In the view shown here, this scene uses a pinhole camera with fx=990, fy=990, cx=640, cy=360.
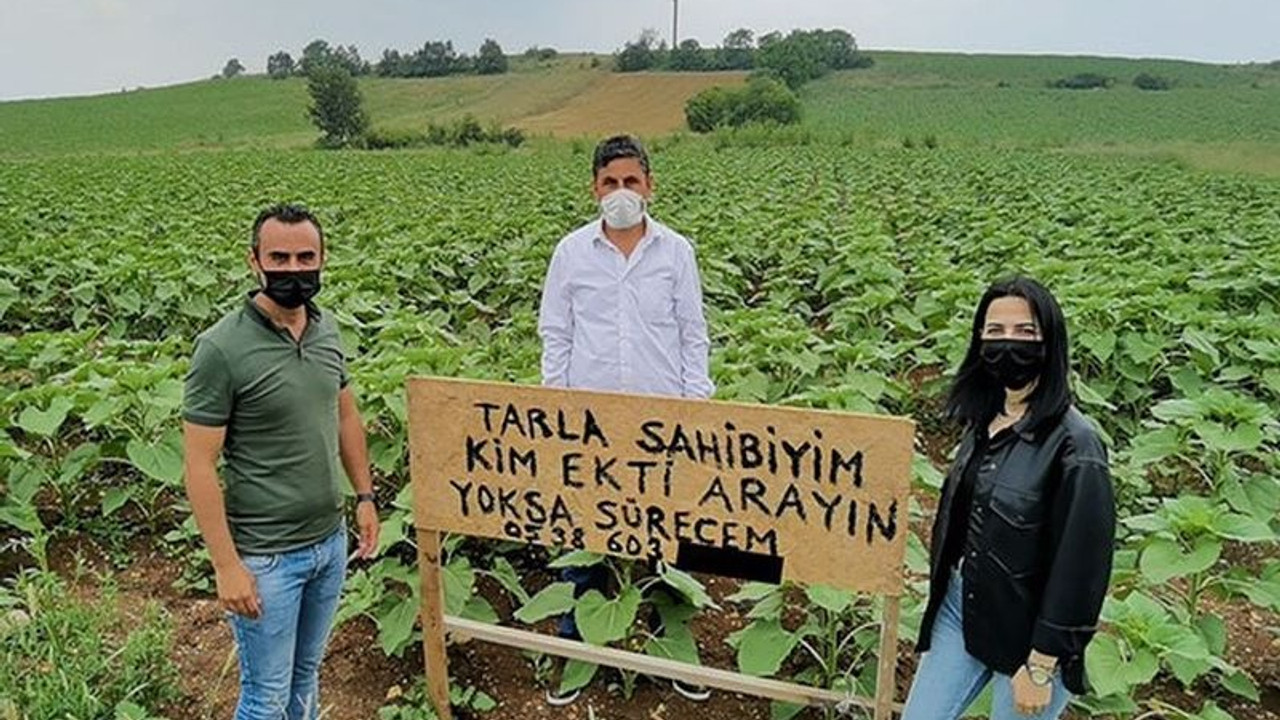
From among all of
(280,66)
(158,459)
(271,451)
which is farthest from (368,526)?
(280,66)

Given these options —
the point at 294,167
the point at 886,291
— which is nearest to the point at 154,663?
the point at 886,291

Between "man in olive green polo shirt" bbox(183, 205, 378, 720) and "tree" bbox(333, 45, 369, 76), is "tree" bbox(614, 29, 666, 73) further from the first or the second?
"man in olive green polo shirt" bbox(183, 205, 378, 720)

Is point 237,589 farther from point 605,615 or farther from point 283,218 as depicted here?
point 605,615

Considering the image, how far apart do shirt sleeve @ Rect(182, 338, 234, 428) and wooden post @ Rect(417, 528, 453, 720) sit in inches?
33.7

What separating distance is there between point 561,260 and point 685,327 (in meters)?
0.46

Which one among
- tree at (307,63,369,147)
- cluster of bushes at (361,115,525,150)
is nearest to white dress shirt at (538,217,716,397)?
cluster of bushes at (361,115,525,150)

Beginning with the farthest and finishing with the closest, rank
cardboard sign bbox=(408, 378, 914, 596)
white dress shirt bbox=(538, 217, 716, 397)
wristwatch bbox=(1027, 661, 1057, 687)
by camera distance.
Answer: white dress shirt bbox=(538, 217, 716, 397), cardboard sign bbox=(408, 378, 914, 596), wristwatch bbox=(1027, 661, 1057, 687)

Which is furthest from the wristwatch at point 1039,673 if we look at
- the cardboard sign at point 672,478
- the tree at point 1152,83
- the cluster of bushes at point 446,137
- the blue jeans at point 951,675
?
the tree at point 1152,83

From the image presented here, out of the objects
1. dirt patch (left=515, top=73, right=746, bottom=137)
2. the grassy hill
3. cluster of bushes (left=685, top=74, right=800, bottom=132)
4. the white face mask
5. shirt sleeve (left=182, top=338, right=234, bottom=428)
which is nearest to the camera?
shirt sleeve (left=182, top=338, right=234, bottom=428)

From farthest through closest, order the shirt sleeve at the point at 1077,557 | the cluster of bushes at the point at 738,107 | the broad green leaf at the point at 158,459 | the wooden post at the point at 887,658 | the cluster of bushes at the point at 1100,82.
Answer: the cluster of bushes at the point at 1100,82 < the cluster of bushes at the point at 738,107 < the broad green leaf at the point at 158,459 < the wooden post at the point at 887,658 < the shirt sleeve at the point at 1077,557

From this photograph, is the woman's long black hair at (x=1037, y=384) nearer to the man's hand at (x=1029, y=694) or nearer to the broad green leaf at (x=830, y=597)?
the man's hand at (x=1029, y=694)

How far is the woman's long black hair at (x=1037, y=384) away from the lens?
2.12m

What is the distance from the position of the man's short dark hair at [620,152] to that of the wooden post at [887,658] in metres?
1.48

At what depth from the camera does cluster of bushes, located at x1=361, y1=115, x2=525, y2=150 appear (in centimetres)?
4750
